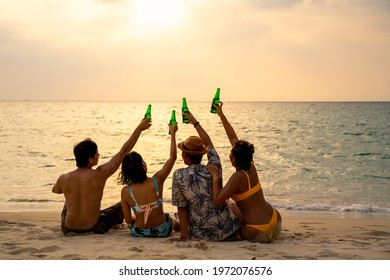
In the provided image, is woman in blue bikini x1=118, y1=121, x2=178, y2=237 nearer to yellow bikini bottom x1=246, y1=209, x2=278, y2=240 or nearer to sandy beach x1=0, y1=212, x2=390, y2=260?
sandy beach x1=0, y1=212, x2=390, y2=260

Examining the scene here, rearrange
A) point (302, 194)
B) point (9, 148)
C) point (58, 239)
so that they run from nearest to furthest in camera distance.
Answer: point (58, 239) → point (302, 194) → point (9, 148)

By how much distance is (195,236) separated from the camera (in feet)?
17.7

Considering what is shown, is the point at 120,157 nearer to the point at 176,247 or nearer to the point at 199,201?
the point at 199,201

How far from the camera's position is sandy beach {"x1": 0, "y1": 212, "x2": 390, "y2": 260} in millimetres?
4824

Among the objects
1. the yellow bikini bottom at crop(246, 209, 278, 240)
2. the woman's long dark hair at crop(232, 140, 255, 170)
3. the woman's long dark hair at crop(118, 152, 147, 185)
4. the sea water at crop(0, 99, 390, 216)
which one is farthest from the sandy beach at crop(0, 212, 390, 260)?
the sea water at crop(0, 99, 390, 216)

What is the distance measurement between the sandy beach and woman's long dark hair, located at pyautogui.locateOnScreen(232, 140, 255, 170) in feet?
2.64

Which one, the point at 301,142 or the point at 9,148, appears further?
the point at 301,142

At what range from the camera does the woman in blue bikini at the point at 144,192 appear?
17.7 feet

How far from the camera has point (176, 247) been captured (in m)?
5.10

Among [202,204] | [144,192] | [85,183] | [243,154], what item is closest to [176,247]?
[202,204]

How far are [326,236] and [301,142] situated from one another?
22.9 m

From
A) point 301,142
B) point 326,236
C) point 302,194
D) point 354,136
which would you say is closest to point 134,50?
point 301,142
